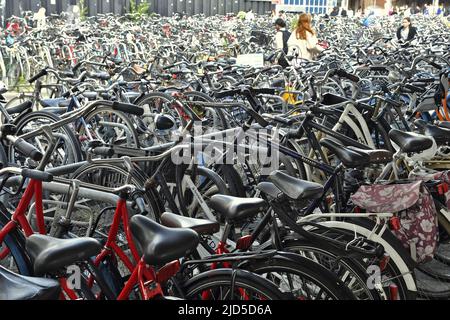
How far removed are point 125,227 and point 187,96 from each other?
11.3 ft

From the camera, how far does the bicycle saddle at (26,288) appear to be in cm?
171

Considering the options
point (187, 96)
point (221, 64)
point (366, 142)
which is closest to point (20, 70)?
point (221, 64)

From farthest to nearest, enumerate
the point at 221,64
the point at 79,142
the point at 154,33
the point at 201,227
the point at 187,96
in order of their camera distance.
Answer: the point at 154,33 < the point at 221,64 < the point at 187,96 < the point at 79,142 < the point at 201,227

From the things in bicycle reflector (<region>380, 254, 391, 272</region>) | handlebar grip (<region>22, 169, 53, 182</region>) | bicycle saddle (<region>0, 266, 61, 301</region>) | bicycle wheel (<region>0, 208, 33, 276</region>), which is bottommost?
bicycle reflector (<region>380, 254, 391, 272</region>)

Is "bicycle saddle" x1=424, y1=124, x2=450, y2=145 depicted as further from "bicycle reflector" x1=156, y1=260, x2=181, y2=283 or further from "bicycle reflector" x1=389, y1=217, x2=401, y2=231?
"bicycle reflector" x1=156, y1=260, x2=181, y2=283

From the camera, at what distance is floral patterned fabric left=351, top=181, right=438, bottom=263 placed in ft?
9.62

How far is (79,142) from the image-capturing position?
462 centimetres

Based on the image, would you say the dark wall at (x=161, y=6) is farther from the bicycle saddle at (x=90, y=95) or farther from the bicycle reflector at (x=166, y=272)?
the bicycle reflector at (x=166, y=272)

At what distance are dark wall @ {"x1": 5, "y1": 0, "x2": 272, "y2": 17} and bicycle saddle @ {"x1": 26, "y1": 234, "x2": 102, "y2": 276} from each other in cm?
1628

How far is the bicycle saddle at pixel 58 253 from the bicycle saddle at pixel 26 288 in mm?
95

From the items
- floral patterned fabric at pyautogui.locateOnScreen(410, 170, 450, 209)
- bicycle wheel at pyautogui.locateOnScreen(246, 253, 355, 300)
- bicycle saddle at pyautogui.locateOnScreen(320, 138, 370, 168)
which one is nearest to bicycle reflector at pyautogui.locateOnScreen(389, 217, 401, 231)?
bicycle saddle at pyautogui.locateOnScreen(320, 138, 370, 168)

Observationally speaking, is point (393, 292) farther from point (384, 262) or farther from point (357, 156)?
point (357, 156)

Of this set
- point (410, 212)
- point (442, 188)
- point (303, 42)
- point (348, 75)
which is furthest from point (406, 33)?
point (410, 212)

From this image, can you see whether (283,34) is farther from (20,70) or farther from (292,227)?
(292,227)
